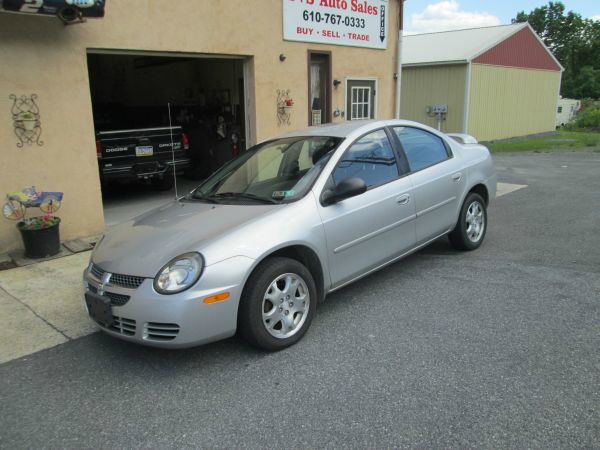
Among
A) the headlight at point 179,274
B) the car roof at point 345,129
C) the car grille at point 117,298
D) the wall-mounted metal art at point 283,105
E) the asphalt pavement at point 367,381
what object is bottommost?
the asphalt pavement at point 367,381

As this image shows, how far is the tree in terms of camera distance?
51.3 meters

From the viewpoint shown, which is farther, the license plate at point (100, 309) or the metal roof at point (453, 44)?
the metal roof at point (453, 44)

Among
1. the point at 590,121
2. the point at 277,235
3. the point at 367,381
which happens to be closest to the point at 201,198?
the point at 277,235

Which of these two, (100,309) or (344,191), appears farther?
(344,191)

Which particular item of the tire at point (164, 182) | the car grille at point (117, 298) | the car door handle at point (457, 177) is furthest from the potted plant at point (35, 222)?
the car door handle at point (457, 177)

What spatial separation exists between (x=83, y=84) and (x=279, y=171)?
3587 mm

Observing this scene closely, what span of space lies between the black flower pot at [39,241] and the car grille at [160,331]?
3447mm

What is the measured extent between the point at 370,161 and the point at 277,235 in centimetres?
142

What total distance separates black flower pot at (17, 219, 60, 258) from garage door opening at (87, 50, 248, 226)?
1539mm

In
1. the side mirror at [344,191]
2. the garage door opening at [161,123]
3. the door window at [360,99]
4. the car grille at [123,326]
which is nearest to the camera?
the car grille at [123,326]

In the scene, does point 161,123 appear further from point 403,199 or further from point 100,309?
point 100,309

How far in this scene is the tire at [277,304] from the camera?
11.4ft

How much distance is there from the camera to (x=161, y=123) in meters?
12.2

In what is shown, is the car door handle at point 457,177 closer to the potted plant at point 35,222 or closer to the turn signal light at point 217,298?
the turn signal light at point 217,298
